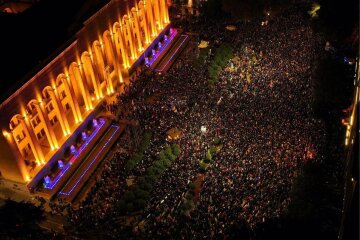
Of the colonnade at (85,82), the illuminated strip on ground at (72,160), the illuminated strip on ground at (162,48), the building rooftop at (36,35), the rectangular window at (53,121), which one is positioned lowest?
the illuminated strip on ground at (72,160)

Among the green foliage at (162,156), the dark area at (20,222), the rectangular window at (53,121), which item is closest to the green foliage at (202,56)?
the green foliage at (162,156)

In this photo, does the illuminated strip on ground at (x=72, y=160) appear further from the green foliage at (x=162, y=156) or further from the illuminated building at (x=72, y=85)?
the green foliage at (x=162, y=156)

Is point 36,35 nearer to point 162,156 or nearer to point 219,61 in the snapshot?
point 162,156

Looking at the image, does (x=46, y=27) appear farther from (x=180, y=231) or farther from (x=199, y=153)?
(x=180, y=231)

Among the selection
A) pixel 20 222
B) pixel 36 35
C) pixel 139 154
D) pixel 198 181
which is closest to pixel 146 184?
pixel 139 154

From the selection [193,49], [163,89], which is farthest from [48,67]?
[193,49]

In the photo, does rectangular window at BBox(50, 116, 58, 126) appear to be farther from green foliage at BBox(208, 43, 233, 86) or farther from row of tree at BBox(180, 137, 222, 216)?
green foliage at BBox(208, 43, 233, 86)

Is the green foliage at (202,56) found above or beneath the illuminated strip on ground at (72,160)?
above
